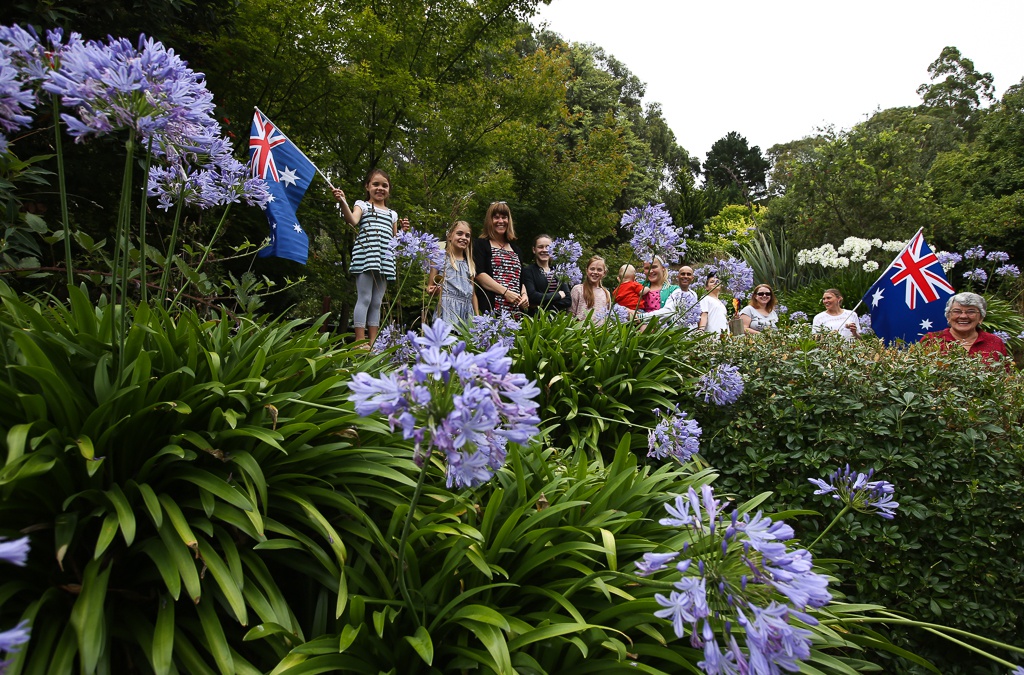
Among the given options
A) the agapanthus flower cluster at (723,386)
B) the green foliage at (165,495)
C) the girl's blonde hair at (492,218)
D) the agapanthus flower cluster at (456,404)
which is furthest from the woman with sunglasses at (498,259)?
the agapanthus flower cluster at (456,404)

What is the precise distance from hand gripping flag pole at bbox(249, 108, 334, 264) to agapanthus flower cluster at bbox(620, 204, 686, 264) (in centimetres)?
237

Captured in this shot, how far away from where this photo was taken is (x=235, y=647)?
1.68 meters

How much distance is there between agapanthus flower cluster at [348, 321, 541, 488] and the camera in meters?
1.13

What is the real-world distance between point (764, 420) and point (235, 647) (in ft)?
9.51

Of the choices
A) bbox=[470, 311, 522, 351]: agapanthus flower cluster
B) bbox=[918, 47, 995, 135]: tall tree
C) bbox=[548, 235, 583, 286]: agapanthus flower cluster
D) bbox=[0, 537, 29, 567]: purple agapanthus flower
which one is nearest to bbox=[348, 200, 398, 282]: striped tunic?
bbox=[548, 235, 583, 286]: agapanthus flower cluster

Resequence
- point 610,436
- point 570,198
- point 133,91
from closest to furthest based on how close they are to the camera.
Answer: point 133,91 < point 610,436 < point 570,198

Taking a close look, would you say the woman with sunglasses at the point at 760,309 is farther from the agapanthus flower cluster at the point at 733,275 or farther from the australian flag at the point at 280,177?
the australian flag at the point at 280,177

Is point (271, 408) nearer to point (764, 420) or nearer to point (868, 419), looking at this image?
point (764, 420)

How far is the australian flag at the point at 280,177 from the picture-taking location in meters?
4.23

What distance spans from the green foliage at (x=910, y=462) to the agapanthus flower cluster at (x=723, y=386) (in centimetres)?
15

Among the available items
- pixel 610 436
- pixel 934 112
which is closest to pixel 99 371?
pixel 610 436

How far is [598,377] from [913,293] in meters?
4.85

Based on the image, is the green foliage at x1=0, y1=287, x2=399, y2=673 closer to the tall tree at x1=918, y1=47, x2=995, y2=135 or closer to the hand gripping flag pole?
the hand gripping flag pole

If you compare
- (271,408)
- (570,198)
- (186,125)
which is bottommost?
(271,408)
